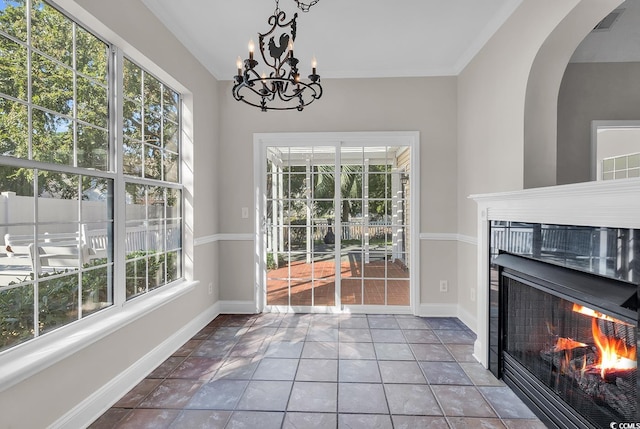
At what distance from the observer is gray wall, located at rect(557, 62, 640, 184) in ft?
9.02

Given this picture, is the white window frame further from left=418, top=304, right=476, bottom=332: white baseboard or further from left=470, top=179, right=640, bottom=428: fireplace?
left=470, top=179, right=640, bottom=428: fireplace

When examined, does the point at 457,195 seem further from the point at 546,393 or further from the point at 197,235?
the point at 197,235

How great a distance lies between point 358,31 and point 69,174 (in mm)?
2470

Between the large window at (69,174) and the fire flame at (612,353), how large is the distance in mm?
2806

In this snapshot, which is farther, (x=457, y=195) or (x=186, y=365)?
(x=457, y=195)

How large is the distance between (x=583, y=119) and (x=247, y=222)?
3.46 metres

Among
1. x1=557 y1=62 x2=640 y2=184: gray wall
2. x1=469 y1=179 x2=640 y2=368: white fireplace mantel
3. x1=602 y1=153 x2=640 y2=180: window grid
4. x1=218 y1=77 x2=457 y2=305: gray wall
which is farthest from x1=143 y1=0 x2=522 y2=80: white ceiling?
x1=602 y1=153 x2=640 y2=180: window grid

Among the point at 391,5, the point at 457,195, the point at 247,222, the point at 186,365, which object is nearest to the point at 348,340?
the point at 186,365

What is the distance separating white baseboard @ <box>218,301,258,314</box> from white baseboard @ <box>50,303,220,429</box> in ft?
2.05

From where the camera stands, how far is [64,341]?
1.70 meters

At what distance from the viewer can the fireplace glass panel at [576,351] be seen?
1.36 m

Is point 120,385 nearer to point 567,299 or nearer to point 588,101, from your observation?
point 567,299

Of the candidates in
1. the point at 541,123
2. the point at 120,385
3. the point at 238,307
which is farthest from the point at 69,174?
the point at 541,123

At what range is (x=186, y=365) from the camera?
8.10 ft
